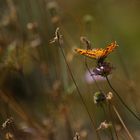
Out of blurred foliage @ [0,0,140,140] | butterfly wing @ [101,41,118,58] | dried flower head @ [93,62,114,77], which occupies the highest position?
blurred foliage @ [0,0,140,140]

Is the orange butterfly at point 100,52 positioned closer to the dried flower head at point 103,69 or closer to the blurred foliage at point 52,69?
the dried flower head at point 103,69

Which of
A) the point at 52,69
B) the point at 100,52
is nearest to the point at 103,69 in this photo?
the point at 100,52

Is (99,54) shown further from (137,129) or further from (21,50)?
(137,129)

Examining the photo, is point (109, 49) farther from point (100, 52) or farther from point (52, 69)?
point (52, 69)

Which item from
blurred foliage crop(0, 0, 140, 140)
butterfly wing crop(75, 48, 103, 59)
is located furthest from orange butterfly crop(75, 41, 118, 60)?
blurred foliage crop(0, 0, 140, 140)

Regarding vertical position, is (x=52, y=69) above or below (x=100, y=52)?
above

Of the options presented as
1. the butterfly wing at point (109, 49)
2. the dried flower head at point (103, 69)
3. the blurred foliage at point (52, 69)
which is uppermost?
the blurred foliage at point (52, 69)

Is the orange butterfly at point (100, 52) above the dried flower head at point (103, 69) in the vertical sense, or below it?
above

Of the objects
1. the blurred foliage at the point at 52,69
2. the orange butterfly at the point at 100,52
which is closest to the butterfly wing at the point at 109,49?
the orange butterfly at the point at 100,52

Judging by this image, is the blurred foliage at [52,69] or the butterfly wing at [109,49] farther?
the blurred foliage at [52,69]

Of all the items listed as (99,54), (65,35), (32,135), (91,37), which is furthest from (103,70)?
(91,37)

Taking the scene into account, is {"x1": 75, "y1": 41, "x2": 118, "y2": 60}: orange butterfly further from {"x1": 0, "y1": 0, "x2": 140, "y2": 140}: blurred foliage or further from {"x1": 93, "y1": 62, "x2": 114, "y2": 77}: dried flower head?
{"x1": 0, "y1": 0, "x2": 140, "y2": 140}: blurred foliage
